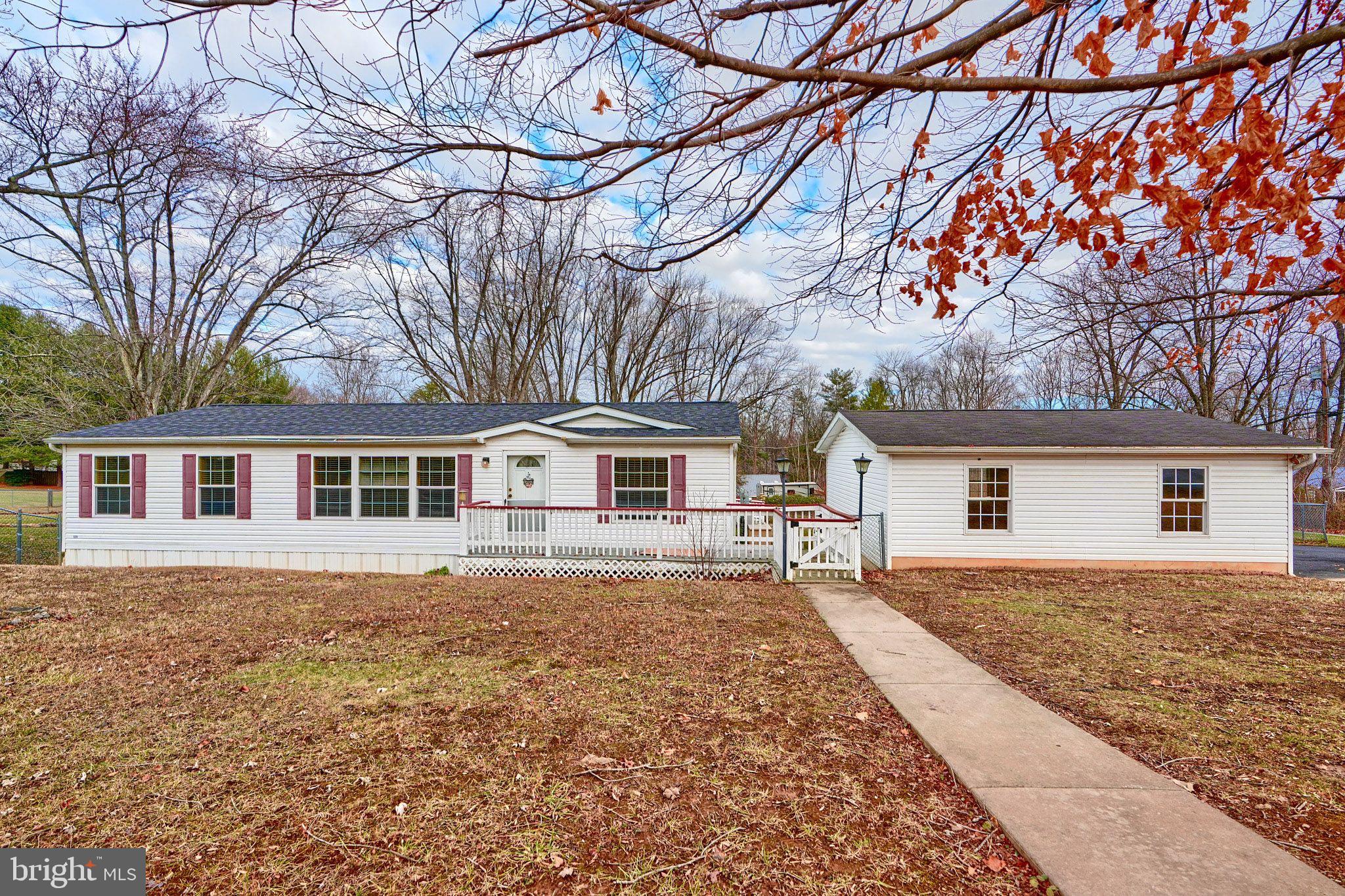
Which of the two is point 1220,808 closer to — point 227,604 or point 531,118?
point 531,118

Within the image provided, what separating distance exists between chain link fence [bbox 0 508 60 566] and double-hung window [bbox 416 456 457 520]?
A: 8219 millimetres

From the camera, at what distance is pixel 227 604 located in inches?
278

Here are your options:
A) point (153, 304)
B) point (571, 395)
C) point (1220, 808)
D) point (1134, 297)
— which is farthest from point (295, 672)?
point (571, 395)

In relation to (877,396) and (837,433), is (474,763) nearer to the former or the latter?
(837,433)

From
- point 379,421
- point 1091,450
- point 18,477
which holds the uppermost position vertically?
point 379,421

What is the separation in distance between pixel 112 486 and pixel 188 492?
1784 millimetres

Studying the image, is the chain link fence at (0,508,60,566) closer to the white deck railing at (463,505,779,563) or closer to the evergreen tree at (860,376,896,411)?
the white deck railing at (463,505,779,563)

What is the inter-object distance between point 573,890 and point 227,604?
720 cm

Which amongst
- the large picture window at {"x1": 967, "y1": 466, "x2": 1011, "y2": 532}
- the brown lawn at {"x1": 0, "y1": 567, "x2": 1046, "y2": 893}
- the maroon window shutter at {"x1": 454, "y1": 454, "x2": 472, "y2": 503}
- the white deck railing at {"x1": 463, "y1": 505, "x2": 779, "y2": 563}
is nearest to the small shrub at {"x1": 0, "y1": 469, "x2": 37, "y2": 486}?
the maroon window shutter at {"x1": 454, "y1": 454, "x2": 472, "y2": 503}

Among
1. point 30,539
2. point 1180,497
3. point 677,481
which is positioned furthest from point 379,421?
point 1180,497

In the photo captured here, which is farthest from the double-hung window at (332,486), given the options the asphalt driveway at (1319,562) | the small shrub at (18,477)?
the small shrub at (18,477)

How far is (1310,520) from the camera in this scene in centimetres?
1903

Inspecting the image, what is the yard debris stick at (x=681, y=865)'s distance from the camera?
2.28m

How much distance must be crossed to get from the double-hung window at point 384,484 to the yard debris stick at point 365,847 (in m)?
9.99
